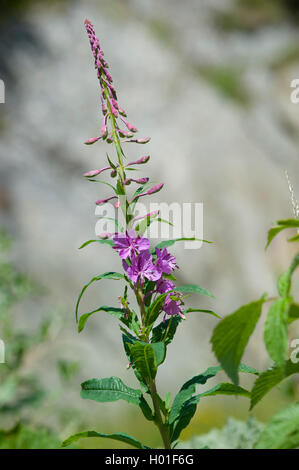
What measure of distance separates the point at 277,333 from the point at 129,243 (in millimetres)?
422

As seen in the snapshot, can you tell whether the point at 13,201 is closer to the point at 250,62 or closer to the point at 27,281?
the point at 27,281

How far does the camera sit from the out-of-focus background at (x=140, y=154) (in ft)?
11.2

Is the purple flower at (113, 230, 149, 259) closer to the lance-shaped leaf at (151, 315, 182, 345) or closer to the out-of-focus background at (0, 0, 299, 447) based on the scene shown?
the lance-shaped leaf at (151, 315, 182, 345)

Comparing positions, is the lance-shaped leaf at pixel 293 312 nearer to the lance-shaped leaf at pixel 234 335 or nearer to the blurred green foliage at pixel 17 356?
the lance-shaped leaf at pixel 234 335

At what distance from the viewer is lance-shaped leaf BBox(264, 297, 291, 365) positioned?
2.27 feet

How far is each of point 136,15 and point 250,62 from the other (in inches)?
60.7

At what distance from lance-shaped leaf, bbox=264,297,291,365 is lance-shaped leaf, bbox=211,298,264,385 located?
0.09 feet

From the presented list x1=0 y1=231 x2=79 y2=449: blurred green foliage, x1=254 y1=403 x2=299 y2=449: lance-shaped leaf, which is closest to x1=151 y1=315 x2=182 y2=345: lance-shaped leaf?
x1=254 y1=403 x2=299 y2=449: lance-shaped leaf

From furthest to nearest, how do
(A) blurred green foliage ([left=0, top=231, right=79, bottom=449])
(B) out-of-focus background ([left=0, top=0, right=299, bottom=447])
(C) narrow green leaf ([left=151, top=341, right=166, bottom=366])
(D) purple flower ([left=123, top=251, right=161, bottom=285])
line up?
(B) out-of-focus background ([left=0, top=0, right=299, bottom=447]) → (A) blurred green foliage ([left=0, top=231, right=79, bottom=449]) → (D) purple flower ([left=123, top=251, right=161, bottom=285]) → (C) narrow green leaf ([left=151, top=341, right=166, bottom=366])

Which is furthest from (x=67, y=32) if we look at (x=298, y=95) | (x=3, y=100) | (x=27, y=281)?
(x=27, y=281)

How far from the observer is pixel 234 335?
752 mm

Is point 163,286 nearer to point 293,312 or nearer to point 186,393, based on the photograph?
point 186,393

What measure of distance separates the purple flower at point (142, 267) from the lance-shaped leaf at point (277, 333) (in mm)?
369

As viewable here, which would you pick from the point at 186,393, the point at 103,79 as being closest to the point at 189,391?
the point at 186,393
